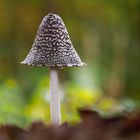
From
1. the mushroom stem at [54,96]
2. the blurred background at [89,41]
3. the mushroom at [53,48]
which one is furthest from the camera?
the blurred background at [89,41]

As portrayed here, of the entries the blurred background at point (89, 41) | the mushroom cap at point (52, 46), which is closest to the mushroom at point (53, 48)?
the mushroom cap at point (52, 46)

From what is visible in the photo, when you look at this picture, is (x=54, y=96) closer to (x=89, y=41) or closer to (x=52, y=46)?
(x=52, y=46)

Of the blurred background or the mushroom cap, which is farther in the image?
the blurred background

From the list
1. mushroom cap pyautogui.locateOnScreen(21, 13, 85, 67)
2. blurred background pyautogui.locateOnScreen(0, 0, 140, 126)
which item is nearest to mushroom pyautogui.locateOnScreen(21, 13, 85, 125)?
mushroom cap pyautogui.locateOnScreen(21, 13, 85, 67)

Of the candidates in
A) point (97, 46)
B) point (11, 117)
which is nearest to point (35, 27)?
point (97, 46)

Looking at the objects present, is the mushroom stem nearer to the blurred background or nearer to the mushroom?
the mushroom

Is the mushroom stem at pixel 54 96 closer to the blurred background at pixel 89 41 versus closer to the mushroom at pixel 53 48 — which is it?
the mushroom at pixel 53 48

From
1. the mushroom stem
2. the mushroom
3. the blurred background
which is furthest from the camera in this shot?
the blurred background

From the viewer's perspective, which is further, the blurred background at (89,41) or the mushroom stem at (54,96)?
the blurred background at (89,41)
